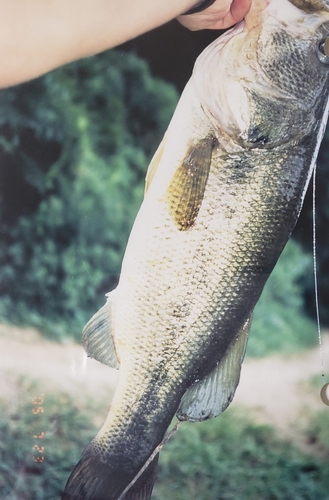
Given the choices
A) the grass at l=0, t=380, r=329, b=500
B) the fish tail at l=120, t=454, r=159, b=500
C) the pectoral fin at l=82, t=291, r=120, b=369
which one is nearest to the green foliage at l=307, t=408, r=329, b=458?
the grass at l=0, t=380, r=329, b=500

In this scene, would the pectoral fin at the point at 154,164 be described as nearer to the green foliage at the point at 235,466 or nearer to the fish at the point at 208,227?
the fish at the point at 208,227

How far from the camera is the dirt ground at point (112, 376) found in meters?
1.29

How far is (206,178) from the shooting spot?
3.79 ft

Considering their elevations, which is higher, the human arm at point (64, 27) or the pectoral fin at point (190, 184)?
the human arm at point (64, 27)

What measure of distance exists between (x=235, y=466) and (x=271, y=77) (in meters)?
1.20

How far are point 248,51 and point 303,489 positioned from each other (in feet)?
4.51

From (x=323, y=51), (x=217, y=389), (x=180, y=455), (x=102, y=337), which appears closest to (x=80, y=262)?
(x=102, y=337)

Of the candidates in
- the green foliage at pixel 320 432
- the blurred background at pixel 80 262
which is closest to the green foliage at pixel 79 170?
the blurred background at pixel 80 262

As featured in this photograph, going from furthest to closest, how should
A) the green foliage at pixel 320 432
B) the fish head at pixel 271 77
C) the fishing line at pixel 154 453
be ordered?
the green foliage at pixel 320 432 < the fishing line at pixel 154 453 < the fish head at pixel 271 77

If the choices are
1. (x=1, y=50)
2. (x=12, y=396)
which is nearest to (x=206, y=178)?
(x=1, y=50)

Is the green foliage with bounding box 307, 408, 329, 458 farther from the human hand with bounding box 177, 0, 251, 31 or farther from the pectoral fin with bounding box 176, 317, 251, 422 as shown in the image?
the human hand with bounding box 177, 0, 251, 31

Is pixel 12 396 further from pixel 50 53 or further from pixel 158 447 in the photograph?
pixel 50 53

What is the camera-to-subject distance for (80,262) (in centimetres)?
130

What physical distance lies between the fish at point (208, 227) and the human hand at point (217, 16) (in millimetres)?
123
